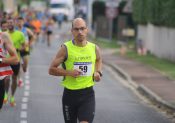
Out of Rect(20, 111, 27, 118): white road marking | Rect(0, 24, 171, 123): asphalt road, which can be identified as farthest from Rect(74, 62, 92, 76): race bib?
Rect(20, 111, 27, 118): white road marking

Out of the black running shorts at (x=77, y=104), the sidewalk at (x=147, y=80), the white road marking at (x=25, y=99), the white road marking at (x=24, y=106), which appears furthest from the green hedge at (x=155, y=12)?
the black running shorts at (x=77, y=104)

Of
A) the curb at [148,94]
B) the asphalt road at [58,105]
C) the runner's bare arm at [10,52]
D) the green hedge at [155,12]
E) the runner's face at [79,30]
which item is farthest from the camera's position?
the green hedge at [155,12]

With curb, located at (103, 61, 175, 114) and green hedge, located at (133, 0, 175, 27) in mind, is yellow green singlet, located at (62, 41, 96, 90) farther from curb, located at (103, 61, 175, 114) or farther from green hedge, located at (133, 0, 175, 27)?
green hedge, located at (133, 0, 175, 27)

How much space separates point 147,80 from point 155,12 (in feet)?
35.2

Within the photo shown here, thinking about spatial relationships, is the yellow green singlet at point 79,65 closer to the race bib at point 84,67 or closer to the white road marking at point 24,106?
the race bib at point 84,67

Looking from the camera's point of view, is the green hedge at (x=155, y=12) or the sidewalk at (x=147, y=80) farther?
the green hedge at (x=155, y=12)

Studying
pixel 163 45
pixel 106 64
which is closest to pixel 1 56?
pixel 106 64

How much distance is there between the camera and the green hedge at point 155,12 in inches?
1164

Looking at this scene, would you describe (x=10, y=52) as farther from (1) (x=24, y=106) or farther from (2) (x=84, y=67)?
(1) (x=24, y=106)

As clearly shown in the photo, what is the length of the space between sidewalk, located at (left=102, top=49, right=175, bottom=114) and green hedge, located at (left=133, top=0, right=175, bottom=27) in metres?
2.16

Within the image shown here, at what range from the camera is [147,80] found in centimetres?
2288

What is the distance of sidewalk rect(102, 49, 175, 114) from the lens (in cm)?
1771

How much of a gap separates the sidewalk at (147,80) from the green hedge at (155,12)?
2.16 meters

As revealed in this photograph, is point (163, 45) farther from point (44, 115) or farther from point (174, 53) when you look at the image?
point (44, 115)
